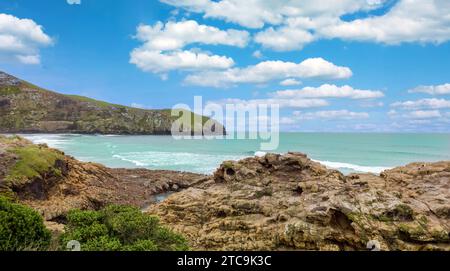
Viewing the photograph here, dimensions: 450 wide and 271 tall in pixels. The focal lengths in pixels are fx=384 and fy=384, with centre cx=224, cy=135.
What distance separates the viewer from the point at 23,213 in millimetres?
12180

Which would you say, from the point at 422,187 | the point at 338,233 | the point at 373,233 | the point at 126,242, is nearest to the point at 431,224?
the point at 373,233

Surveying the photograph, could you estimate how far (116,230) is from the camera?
13977 mm

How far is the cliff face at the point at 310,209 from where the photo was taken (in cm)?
1920

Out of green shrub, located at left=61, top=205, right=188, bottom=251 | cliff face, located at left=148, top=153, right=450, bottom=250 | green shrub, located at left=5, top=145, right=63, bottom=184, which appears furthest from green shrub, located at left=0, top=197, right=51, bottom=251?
green shrub, located at left=5, top=145, right=63, bottom=184

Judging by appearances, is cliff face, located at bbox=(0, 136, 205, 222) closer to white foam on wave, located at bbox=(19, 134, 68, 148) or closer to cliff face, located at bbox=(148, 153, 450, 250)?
cliff face, located at bbox=(148, 153, 450, 250)

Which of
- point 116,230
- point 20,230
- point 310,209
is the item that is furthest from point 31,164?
point 310,209

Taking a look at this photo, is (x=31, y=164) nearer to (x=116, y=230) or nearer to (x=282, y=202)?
(x=282, y=202)

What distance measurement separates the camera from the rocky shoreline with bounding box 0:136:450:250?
1950cm

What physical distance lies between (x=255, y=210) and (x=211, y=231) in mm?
3060

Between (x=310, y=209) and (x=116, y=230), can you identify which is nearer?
(x=116, y=230)

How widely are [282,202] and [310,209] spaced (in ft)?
11.1

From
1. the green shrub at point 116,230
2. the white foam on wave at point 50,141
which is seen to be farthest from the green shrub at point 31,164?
the white foam on wave at point 50,141

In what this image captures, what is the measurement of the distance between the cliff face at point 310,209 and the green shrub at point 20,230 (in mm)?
10858

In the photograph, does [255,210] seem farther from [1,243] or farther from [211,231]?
[1,243]
